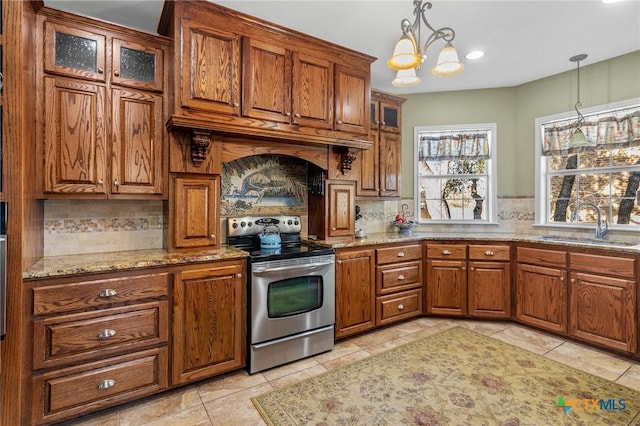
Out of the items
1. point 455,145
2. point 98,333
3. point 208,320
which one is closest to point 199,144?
point 208,320

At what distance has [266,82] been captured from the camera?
2680 millimetres

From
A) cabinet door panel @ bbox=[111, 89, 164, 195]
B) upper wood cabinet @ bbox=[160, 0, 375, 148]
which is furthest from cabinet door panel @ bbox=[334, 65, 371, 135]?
cabinet door panel @ bbox=[111, 89, 164, 195]

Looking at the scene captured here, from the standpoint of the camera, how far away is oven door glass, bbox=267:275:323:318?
2533mm

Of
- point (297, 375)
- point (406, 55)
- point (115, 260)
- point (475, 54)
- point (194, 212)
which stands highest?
point (475, 54)

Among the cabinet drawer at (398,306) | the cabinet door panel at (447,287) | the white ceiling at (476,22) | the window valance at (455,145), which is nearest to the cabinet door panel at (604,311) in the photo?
the cabinet door panel at (447,287)

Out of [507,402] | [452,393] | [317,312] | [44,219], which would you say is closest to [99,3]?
[44,219]

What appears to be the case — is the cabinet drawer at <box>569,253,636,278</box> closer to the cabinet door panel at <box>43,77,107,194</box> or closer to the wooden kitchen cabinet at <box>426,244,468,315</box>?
the wooden kitchen cabinet at <box>426,244,468,315</box>

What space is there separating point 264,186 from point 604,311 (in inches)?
127

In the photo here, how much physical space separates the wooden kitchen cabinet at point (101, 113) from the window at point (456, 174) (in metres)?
3.12

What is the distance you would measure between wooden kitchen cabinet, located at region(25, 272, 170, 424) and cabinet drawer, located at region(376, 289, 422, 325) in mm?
1974

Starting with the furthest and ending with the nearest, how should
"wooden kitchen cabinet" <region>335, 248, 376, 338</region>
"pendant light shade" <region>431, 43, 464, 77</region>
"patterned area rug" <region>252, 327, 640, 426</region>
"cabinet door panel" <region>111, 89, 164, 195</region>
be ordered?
"wooden kitchen cabinet" <region>335, 248, 376, 338</region> → "cabinet door panel" <region>111, 89, 164, 195</region> → "pendant light shade" <region>431, 43, 464, 77</region> → "patterned area rug" <region>252, 327, 640, 426</region>

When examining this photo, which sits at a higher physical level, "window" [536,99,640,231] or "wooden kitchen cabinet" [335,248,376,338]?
"window" [536,99,640,231]

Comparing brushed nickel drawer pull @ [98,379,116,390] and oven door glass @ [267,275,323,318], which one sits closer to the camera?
brushed nickel drawer pull @ [98,379,116,390]

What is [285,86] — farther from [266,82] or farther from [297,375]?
[297,375]
